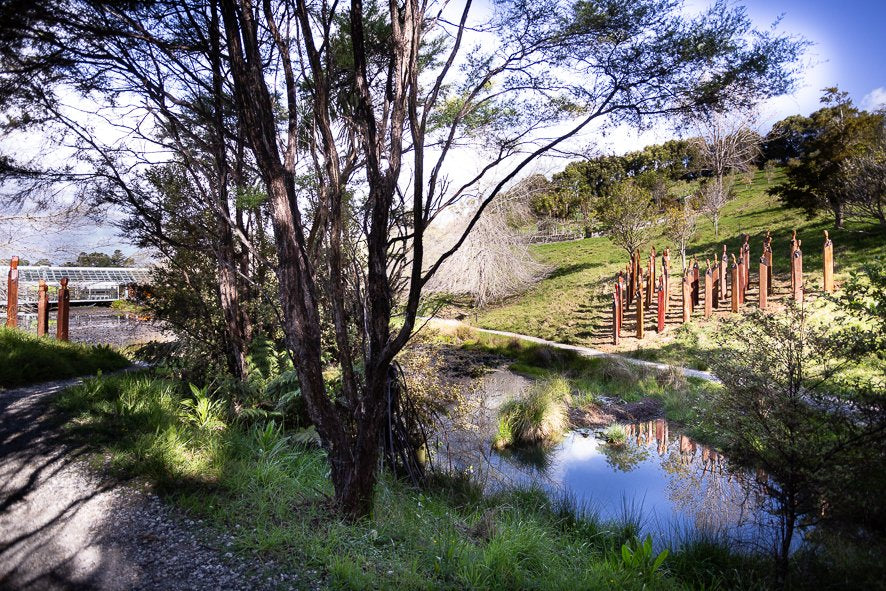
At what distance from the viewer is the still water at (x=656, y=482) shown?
4918 mm

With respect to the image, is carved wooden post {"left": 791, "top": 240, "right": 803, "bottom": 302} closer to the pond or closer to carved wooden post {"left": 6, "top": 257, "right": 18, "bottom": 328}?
the pond

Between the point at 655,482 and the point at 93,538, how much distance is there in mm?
5946

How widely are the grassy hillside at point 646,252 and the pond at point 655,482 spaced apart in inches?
128

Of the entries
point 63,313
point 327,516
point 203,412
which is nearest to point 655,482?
point 327,516

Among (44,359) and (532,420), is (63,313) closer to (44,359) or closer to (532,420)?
(44,359)

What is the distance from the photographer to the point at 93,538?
302cm

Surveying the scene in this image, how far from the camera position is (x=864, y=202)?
429 inches

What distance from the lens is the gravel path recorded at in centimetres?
271

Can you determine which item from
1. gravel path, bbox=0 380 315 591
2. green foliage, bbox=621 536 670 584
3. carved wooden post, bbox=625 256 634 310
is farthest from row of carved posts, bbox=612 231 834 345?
gravel path, bbox=0 380 315 591

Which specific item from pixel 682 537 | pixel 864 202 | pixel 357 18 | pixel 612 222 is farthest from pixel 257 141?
pixel 612 222

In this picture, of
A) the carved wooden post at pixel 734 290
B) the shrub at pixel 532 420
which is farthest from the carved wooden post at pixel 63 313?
the carved wooden post at pixel 734 290

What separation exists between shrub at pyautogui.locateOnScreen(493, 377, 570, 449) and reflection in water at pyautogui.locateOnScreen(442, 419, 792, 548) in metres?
0.24

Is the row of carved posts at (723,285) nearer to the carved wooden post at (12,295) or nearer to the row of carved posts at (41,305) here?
the row of carved posts at (41,305)

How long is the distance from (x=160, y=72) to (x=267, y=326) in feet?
10.8
